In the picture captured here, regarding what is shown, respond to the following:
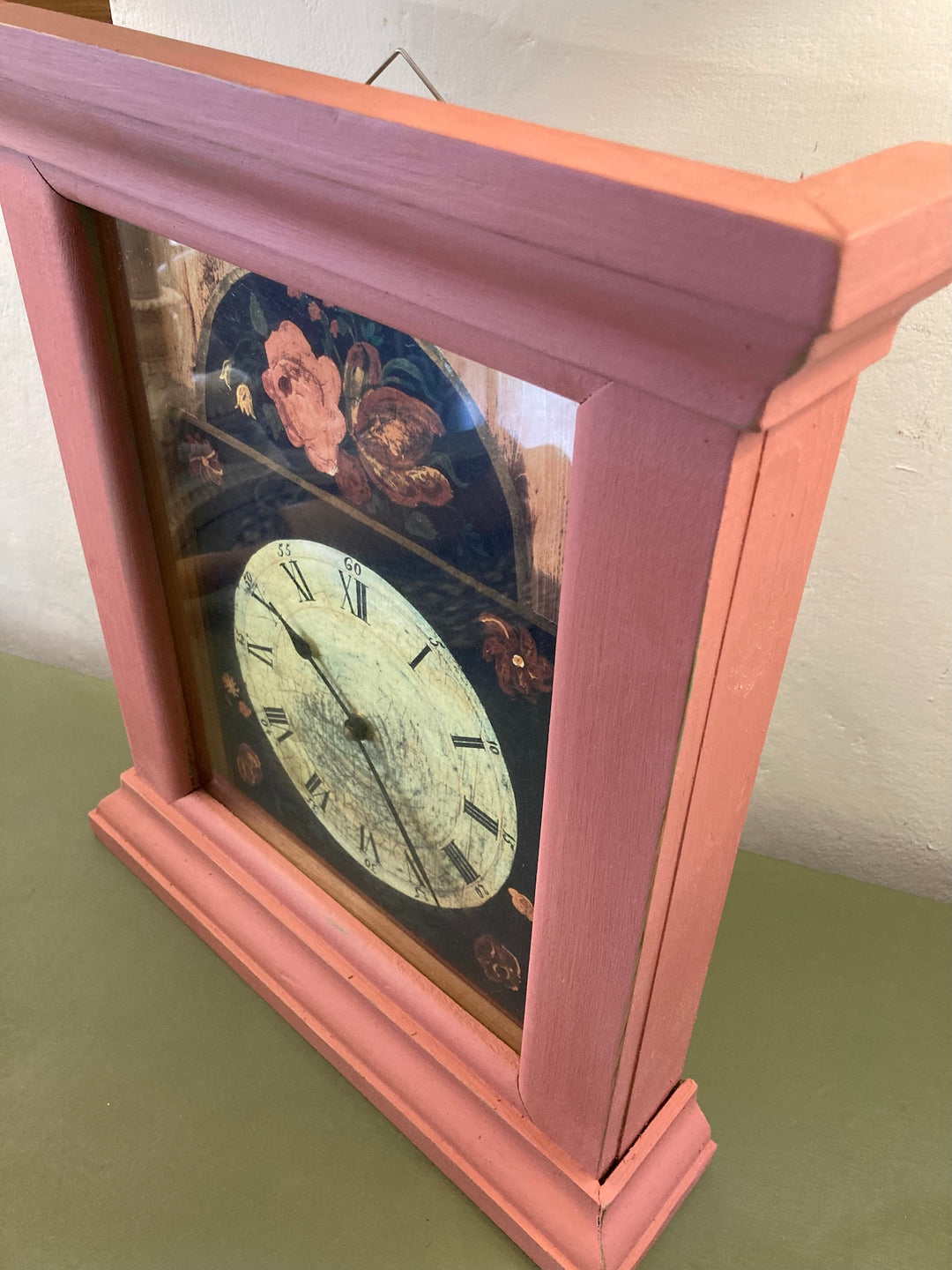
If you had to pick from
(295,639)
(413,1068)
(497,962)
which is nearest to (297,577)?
(295,639)

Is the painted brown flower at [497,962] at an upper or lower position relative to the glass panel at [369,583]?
lower

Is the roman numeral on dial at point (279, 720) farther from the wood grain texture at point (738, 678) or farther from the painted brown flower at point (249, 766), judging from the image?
the wood grain texture at point (738, 678)

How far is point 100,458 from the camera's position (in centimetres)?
93

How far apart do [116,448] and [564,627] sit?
0.53 metres

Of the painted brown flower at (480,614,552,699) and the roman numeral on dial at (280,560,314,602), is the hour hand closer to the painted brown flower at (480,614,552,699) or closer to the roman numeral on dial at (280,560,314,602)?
the roman numeral on dial at (280,560,314,602)

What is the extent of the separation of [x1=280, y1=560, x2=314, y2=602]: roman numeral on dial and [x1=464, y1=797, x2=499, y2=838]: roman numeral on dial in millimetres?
220

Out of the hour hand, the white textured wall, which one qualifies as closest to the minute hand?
the hour hand

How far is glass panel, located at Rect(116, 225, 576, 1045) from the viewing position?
642 millimetres

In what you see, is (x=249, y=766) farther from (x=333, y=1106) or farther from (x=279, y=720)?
(x=333, y=1106)

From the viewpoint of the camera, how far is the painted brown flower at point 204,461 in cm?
88

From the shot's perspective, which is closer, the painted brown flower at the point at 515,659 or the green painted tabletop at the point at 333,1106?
the painted brown flower at the point at 515,659

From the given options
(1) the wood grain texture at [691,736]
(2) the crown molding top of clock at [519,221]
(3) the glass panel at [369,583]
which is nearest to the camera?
(2) the crown molding top of clock at [519,221]

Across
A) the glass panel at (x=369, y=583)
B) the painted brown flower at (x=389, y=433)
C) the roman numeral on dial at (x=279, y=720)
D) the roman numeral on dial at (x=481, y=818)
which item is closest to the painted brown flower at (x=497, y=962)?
the glass panel at (x=369, y=583)

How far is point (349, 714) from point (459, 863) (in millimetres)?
161
